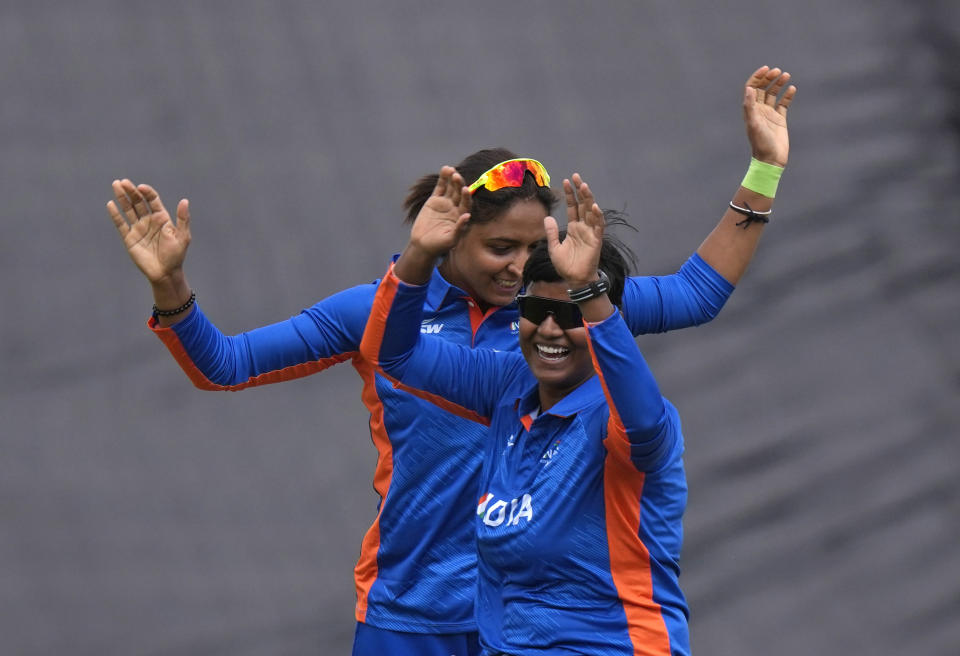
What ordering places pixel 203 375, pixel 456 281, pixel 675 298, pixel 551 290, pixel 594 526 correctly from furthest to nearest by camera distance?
pixel 456 281 → pixel 675 298 → pixel 203 375 → pixel 551 290 → pixel 594 526

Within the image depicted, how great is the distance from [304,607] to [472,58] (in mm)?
1747

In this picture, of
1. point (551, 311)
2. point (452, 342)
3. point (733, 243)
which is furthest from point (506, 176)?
point (551, 311)

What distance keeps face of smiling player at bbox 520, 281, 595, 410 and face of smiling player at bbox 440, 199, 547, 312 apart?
1.46ft

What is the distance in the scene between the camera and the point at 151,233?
2240 millimetres

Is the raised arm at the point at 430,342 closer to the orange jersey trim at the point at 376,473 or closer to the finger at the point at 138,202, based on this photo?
the orange jersey trim at the point at 376,473

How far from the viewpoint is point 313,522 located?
385 centimetres

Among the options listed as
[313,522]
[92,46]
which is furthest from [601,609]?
[92,46]

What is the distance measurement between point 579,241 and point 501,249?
0.62 m

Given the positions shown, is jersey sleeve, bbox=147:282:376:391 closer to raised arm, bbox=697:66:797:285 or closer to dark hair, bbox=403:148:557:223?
dark hair, bbox=403:148:557:223

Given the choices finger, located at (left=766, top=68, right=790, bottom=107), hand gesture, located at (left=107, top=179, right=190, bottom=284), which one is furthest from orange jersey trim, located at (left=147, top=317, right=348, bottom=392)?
finger, located at (left=766, top=68, right=790, bottom=107)

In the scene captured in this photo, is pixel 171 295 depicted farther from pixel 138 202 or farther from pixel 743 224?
pixel 743 224

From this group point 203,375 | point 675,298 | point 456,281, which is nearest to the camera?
point 203,375

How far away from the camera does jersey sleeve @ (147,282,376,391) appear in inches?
93.7

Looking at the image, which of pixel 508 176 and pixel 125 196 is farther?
pixel 508 176
